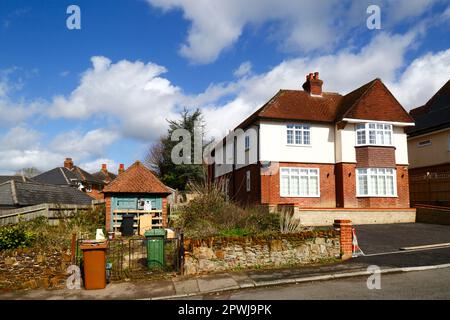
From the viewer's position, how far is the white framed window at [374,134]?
876 inches

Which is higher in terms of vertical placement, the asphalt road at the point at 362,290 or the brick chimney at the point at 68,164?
the brick chimney at the point at 68,164

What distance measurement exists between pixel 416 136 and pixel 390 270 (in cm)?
2084

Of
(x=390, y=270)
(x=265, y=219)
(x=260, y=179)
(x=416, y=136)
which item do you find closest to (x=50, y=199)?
(x=260, y=179)

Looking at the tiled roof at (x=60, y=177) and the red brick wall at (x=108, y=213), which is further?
the tiled roof at (x=60, y=177)

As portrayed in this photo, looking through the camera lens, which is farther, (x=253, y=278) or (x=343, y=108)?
(x=343, y=108)

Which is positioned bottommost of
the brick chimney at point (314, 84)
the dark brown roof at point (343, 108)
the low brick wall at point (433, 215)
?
the low brick wall at point (433, 215)

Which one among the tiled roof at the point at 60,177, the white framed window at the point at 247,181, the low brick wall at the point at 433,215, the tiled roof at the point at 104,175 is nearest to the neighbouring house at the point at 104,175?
the tiled roof at the point at 104,175

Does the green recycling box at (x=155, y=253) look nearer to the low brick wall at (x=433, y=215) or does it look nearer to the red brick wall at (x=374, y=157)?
the low brick wall at (x=433, y=215)

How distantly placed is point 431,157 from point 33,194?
26289 millimetres

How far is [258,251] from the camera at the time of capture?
1105 centimetres

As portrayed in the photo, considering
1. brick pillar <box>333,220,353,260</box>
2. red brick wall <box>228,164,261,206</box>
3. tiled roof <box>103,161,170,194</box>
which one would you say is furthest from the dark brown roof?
brick pillar <box>333,220,353,260</box>

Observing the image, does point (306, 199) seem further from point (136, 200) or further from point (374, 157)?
point (136, 200)

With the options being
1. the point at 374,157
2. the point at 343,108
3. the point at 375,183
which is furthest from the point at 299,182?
the point at 343,108

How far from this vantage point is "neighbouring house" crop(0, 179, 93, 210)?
19047 mm
